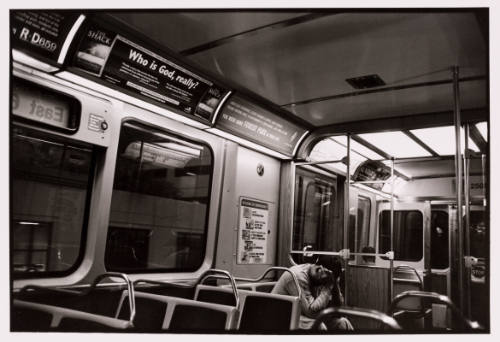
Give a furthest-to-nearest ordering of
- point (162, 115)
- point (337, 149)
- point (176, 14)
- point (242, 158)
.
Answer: point (337, 149), point (242, 158), point (162, 115), point (176, 14)

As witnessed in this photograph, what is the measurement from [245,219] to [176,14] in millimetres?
2324

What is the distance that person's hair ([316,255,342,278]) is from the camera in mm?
4469

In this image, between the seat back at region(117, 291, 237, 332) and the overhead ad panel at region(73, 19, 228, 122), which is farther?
the overhead ad panel at region(73, 19, 228, 122)

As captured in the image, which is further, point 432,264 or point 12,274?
point 432,264

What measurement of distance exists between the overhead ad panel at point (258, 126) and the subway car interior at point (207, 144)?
0.7 inches

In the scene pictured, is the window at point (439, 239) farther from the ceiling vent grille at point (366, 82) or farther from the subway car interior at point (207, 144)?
the ceiling vent grille at point (366, 82)

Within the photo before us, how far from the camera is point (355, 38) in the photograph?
2.90 meters

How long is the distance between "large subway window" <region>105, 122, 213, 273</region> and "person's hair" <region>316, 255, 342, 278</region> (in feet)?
4.25

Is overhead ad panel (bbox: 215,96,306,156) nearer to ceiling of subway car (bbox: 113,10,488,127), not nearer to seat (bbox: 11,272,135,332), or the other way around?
ceiling of subway car (bbox: 113,10,488,127)

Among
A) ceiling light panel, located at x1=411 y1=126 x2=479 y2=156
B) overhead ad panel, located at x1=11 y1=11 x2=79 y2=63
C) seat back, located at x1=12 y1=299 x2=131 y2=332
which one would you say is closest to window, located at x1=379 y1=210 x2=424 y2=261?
ceiling light panel, located at x1=411 y1=126 x2=479 y2=156

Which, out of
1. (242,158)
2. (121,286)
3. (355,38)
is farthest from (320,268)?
(355,38)

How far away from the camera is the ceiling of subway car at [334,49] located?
2.68 metres

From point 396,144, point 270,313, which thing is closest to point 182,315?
point 270,313

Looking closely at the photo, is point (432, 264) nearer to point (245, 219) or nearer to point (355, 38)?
point (245, 219)
